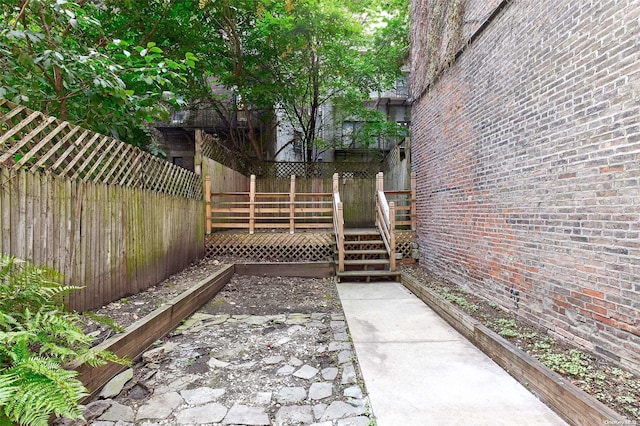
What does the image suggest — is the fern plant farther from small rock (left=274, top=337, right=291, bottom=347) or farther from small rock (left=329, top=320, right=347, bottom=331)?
small rock (left=329, top=320, right=347, bottom=331)

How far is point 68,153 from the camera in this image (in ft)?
9.55

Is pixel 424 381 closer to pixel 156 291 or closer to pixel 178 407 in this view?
pixel 178 407

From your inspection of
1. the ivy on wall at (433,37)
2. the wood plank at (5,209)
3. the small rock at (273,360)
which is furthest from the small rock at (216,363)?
the ivy on wall at (433,37)

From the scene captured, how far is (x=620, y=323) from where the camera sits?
7.41ft

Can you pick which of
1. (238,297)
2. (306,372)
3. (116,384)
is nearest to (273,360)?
(306,372)

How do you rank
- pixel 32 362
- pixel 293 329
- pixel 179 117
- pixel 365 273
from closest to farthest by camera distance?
pixel 32 362 < pixel 293 329 < pixel 365 273 < pixel 179 117

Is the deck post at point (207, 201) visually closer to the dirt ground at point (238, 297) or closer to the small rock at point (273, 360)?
the dirt ground at point (238, 297)

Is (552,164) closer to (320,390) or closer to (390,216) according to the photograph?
(320,390)

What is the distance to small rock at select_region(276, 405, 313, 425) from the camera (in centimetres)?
195

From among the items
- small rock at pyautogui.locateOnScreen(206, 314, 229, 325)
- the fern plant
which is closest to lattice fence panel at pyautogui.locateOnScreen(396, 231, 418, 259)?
small rock at pyautogui.locateOnScreen(206, 314, 229, 325)

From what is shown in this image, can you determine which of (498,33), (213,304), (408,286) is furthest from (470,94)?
(213,304)

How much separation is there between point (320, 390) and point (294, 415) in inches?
13.3

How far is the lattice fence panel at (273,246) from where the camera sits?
6.49 m

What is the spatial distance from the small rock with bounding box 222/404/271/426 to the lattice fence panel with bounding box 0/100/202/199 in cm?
233
